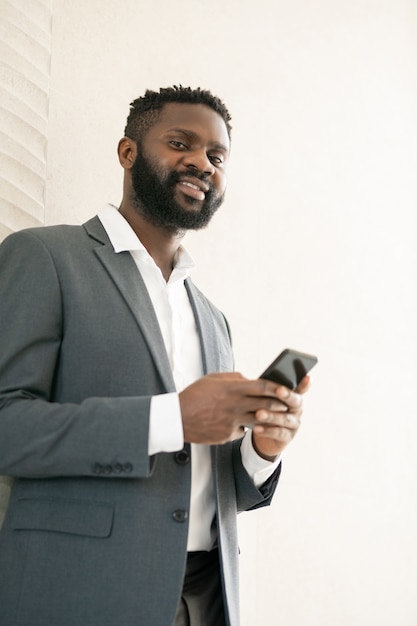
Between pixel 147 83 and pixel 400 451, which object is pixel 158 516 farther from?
pixel 400 451

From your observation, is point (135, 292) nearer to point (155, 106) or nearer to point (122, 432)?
point (122, 432)

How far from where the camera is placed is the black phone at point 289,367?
1.46 m

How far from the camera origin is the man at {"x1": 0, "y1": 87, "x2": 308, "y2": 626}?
1.47m

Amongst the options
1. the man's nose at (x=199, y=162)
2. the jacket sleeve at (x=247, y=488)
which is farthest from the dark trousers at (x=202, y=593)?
the man's nose at (x=199, y=162)

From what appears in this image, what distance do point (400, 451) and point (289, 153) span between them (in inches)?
48.7

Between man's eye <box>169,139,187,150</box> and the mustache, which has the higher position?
man's eye <box>169,139,187,150</box>

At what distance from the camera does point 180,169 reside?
2020mm

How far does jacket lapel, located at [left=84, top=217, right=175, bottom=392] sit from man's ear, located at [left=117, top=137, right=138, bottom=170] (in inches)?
11.8

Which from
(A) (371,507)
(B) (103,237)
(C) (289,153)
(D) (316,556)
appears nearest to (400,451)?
(A) (371,507)

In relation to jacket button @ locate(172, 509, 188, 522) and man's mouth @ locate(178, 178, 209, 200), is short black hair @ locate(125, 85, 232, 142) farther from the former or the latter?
jacket button @ locate(172, 509, 188, 522)

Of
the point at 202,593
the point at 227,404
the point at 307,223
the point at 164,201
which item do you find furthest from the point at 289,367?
the point at 307,223

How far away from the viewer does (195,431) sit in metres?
1.52

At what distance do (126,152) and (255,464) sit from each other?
0.91m

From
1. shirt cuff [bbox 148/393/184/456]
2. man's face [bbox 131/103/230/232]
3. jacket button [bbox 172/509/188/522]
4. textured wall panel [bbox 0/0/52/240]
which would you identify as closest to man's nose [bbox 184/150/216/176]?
man's face [bbox 131/103/230/232]
